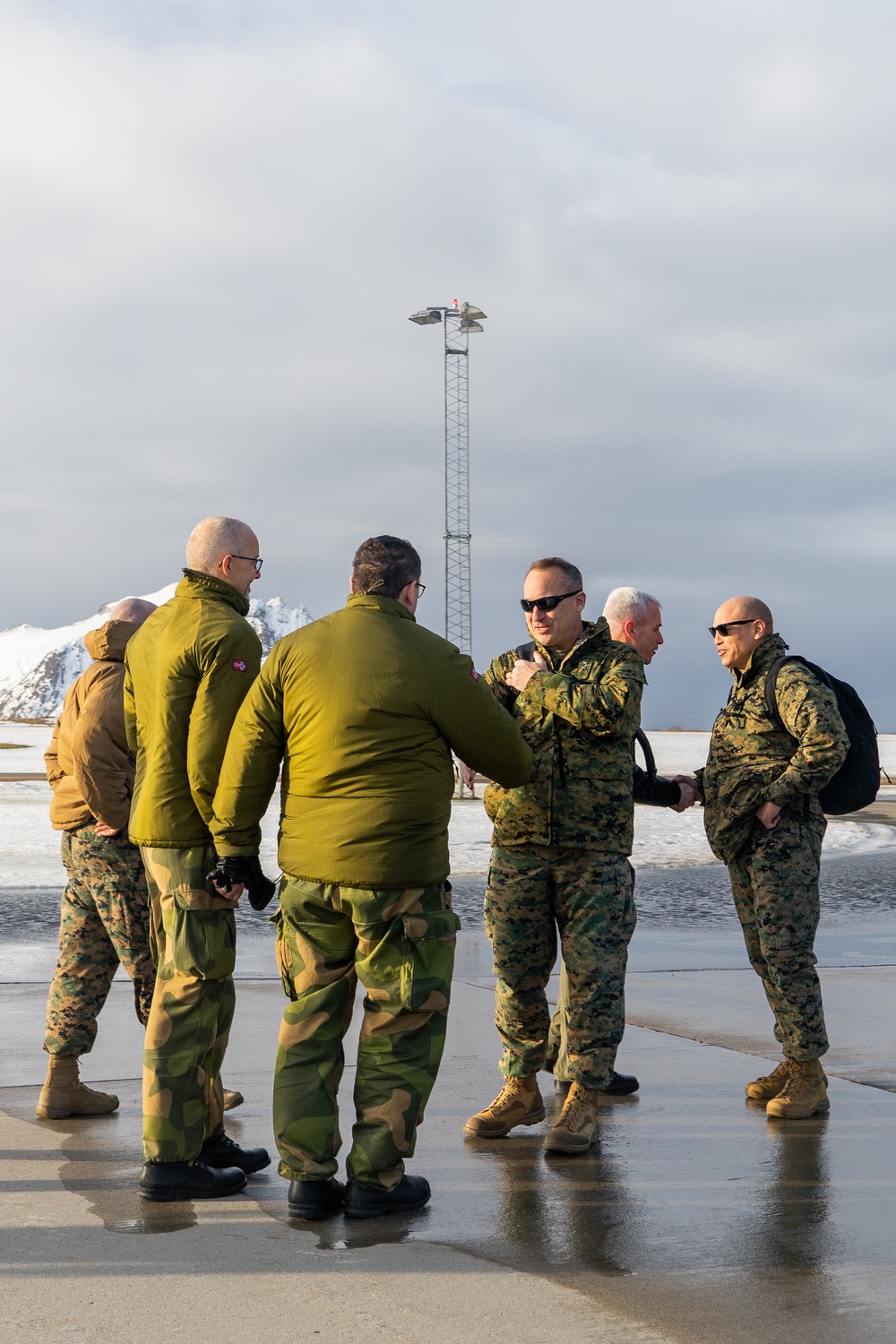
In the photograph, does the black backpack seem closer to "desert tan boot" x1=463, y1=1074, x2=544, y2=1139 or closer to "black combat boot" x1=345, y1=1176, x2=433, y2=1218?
"desert tan boot" x1=463, y1=1074, x2=544, y2=1139

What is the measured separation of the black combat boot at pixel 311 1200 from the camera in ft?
13.6

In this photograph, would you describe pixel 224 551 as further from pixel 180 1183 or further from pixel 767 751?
pixel 767 751

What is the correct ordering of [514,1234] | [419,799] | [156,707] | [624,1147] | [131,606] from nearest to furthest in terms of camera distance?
[514,1234] → [419,799] → [156,707] → [624,1147] → [131,606]

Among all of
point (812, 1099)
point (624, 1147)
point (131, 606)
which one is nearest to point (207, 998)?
point (624, 1147)

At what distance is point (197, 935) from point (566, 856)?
1.39 m

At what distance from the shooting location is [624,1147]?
495cm

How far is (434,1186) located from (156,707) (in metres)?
1.76

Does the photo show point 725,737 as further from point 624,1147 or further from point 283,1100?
point 283,1100

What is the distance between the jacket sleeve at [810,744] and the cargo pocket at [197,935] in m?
2.26

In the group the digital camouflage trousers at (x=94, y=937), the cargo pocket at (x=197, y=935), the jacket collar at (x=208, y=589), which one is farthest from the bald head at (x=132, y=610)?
the cargo pocket at (x=197, y=935)

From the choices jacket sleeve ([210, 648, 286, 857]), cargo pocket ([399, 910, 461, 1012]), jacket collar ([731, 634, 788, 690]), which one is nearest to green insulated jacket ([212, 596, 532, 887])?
jacket sleeve ([210, 648, 286, 857])

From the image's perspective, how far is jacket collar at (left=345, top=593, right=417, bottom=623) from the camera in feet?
14.3

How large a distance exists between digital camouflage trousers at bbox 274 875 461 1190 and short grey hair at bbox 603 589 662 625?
76.0 inches

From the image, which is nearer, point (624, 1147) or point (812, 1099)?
point (624, 1147)
